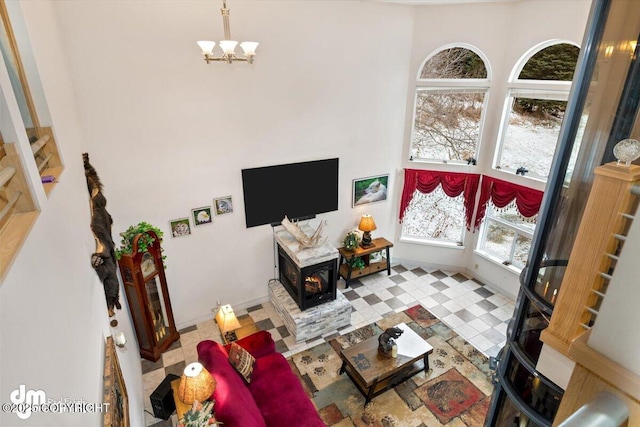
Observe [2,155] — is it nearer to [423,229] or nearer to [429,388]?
[429,388]

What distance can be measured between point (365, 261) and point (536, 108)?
4006mm

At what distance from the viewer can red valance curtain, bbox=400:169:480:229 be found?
6.66 metres

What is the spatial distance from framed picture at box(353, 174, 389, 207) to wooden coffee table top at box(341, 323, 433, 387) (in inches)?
105

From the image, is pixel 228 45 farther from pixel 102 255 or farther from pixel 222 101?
pixel 102 255

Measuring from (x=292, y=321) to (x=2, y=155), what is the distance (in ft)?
15.4

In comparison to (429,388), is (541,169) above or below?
above

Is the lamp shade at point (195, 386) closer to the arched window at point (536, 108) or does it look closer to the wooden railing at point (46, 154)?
the wooden railing at point (46, 154)

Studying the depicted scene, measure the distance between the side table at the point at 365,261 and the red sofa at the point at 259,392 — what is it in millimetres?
2471

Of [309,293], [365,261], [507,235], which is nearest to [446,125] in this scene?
[507,235]

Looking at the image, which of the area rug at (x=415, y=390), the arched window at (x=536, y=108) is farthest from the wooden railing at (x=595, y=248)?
the arched window at (x=536, y=108)

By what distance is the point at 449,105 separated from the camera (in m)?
6.48

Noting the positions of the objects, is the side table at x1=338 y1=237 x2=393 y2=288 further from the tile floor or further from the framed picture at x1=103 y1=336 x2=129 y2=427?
the framed picture at x1=103 y1=336 x2=129 y2=427

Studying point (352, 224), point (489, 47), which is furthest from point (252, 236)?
point (489, 47)

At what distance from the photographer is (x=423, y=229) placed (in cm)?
746
